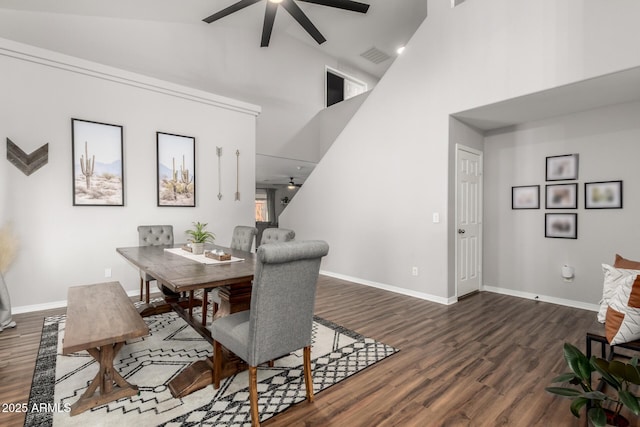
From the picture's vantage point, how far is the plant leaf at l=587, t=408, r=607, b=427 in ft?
4.22

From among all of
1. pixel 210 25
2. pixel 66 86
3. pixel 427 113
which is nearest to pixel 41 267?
pixel 66 86

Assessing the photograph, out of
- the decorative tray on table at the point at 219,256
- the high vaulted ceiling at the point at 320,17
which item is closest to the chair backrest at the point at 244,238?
the decorative tray on table at the point at 219,256

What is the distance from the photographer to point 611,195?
348 cm

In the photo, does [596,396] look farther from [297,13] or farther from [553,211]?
[297,13]

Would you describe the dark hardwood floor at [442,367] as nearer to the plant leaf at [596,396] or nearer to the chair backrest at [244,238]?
the plant leaf at [596,396]

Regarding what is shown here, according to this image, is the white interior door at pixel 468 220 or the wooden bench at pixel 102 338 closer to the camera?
the wooden bench at pixel 102 338

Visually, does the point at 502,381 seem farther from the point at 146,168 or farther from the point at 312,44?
the point at 312,44

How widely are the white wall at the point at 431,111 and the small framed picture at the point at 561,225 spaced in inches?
49.6

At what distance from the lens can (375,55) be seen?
756 cm

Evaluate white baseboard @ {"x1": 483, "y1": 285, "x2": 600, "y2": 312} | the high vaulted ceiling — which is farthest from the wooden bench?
white baseboard @ {"x1": 483, "y1": 285, "x2": 600, "y2": 312}

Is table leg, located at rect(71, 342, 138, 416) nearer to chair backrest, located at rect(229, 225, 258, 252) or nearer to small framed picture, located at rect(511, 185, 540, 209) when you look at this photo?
chair backrest, located at rect(229, 225, 258, 252)

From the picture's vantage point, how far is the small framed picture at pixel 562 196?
12.3 ft

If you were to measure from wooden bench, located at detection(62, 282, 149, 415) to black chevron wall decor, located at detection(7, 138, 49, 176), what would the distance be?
230 cm

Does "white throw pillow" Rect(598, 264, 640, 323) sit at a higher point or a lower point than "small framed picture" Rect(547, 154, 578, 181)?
lower
